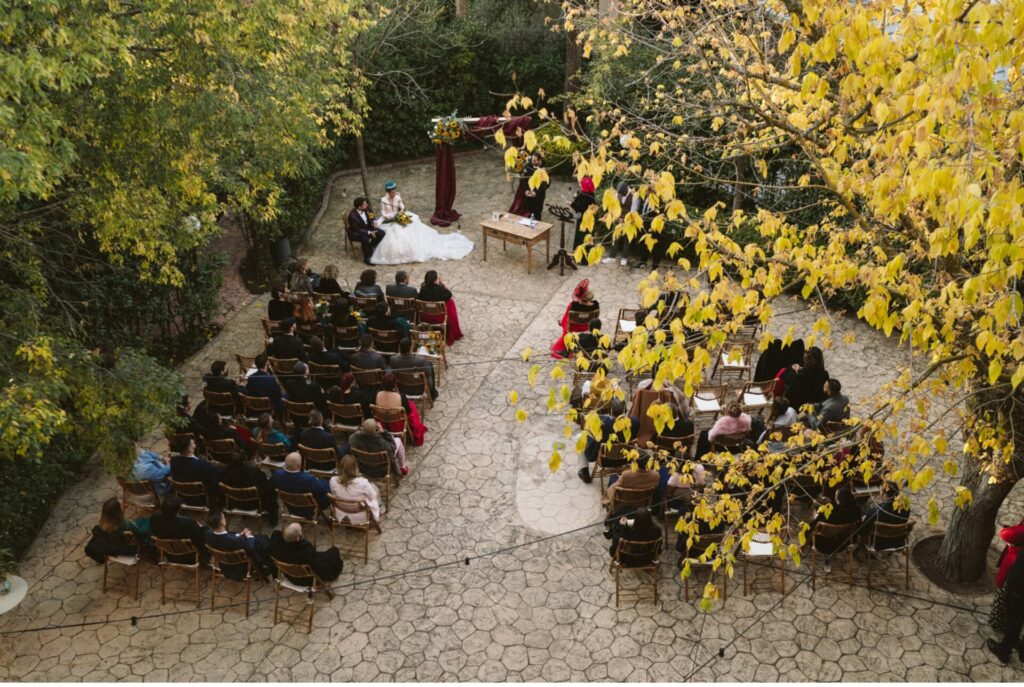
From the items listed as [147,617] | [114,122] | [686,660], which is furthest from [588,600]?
[114,122]

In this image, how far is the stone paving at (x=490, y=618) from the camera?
8.89 m

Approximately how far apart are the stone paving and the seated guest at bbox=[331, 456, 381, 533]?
1.92 ft

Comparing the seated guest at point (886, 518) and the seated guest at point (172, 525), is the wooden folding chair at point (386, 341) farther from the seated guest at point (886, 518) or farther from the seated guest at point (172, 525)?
the seated guest at point (886, 518)

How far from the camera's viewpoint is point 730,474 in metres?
8.23

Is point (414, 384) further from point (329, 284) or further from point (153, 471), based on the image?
point (153, 471)

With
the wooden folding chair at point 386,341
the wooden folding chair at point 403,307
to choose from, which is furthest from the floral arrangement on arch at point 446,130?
the wooden folding chair at point 386,341

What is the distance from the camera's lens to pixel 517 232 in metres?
16.7

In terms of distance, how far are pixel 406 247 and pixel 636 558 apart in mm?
9804

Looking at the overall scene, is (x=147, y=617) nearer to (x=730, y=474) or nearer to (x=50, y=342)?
(x=50, y=342)

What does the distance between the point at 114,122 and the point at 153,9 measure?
1298mm

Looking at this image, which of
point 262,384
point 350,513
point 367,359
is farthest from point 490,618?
point 262,384

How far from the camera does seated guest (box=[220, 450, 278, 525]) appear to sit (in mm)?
10164

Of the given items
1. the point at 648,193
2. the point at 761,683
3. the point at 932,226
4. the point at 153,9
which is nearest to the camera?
the point at 648,193

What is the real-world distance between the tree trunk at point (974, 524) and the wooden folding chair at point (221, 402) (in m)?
9.21
